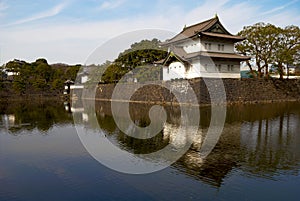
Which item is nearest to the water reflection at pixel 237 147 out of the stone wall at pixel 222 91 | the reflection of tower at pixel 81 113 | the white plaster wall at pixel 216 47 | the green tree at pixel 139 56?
the reflection of tower at pixel 81 113

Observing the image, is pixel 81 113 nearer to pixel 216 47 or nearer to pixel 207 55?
pixel 207 55

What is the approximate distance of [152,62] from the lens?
39.3 m

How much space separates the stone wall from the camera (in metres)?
29.3

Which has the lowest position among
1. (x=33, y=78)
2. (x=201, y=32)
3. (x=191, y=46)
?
(x=33, y=78)

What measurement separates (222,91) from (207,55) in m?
4.46

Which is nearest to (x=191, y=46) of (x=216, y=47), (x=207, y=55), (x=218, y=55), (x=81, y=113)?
(x=216, y=47)

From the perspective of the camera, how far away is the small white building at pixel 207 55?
1233 inches

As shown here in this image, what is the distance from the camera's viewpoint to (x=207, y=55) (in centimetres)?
3084

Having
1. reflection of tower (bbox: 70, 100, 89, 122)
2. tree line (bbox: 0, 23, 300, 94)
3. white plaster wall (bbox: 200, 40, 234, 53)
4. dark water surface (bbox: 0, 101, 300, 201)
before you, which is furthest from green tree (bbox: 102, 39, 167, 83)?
dark water surface (bbox: 0, 101, 300, 201)

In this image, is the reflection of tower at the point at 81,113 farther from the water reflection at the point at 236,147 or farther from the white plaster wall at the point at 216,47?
the white plaster wall at the point at 216,47

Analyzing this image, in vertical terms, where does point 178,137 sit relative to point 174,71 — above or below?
below

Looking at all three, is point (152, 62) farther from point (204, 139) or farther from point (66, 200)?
point (66, 200)

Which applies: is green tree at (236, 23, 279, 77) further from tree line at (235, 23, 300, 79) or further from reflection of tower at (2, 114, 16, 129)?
reflection of tower at (2, 114, 16, 129)

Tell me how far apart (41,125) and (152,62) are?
22984mm
